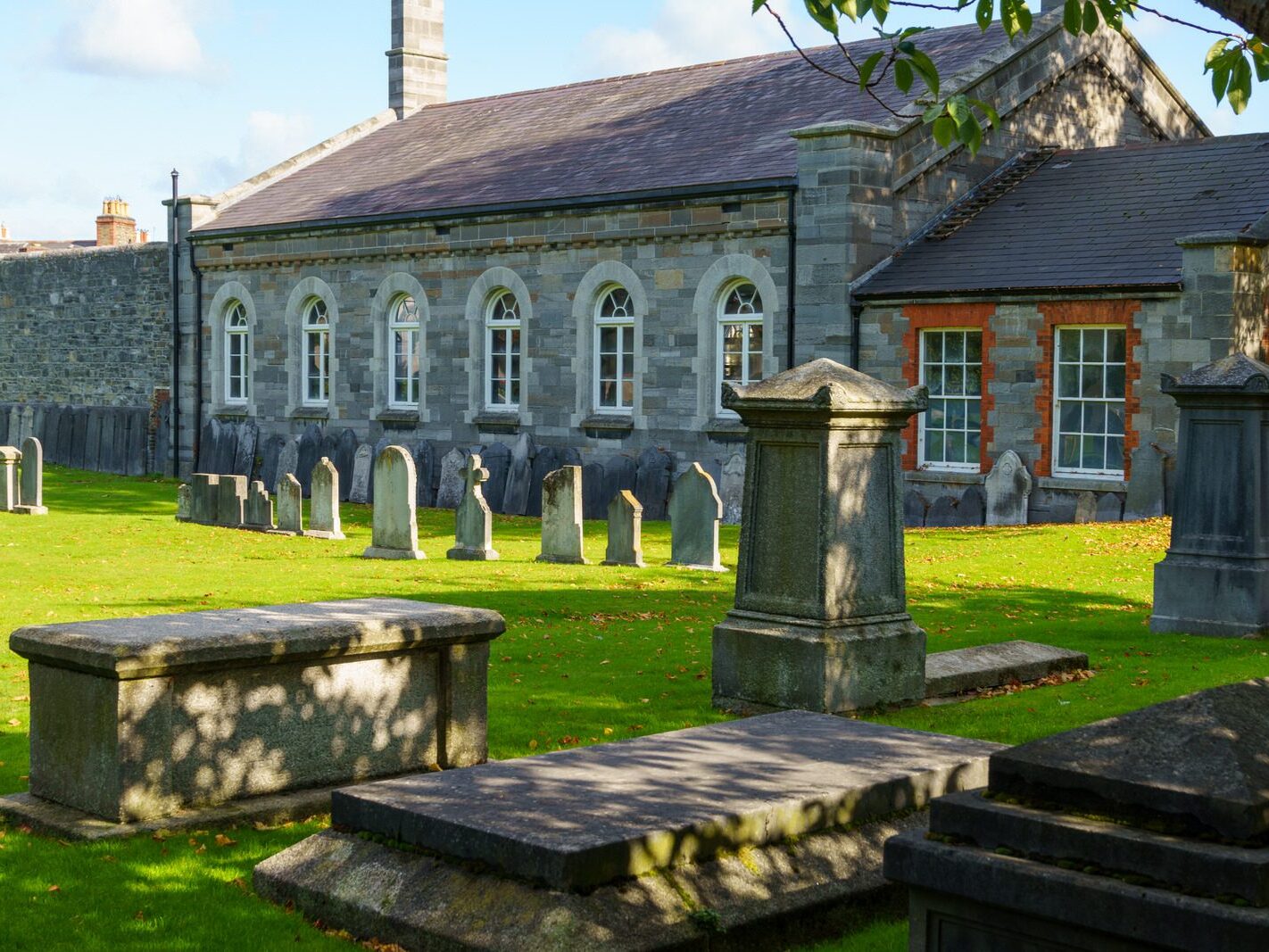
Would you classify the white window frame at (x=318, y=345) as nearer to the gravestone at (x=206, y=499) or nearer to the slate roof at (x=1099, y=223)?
the gravestone at (x=206, y=499)

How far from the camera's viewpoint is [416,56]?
A: 37.0 m

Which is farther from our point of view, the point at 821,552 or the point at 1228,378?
the point at 1228,378

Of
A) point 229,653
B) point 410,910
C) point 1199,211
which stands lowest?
point 410,910

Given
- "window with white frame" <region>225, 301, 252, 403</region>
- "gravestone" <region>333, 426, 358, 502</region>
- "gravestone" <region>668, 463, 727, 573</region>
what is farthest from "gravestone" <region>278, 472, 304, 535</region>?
"window with white frame" <region>225, 301, 252, 403</region>

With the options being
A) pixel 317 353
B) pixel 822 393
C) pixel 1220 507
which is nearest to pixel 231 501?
pixel 317 353

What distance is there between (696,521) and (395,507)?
342cm

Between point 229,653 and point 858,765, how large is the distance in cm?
249

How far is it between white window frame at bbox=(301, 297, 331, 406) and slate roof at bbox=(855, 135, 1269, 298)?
491 inches

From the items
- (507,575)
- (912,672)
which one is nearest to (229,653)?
(912,672)

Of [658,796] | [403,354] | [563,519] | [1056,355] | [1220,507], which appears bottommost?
[658,796]

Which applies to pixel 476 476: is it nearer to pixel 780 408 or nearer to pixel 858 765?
pixel 780 408

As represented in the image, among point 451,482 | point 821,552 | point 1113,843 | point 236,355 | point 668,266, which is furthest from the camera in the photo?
point 236,355

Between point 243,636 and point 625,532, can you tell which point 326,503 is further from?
point 243,636

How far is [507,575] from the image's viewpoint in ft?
54.2
